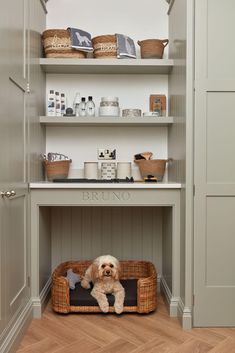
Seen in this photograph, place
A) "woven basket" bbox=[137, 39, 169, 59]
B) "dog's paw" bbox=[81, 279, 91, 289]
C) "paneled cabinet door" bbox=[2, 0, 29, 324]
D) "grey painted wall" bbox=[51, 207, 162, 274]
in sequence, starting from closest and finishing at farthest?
1. "paneled cabinet door" bbox=[2, 0, 29, 324]
2. "dog's paw" bbox=[81, 279, 91, 289]
3. "woven basket" bbox=[137, 39, 169, 59]
4. "grey painted wall" bbox=[51, 207, 162, 274]

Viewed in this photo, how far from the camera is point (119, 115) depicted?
121 inches

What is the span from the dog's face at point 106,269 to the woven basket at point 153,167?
31.0 inches

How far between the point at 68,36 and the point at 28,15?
43 centimetres

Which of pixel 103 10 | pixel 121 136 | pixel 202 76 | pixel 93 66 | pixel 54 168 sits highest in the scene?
pixel 103 10

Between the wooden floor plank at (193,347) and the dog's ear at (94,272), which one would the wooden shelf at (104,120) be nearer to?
the dog's ear at (94,272)

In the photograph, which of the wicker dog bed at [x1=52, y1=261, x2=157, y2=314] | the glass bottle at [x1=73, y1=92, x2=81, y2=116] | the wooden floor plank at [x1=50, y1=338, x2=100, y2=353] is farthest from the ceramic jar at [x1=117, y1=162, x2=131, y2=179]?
the wooden floor plank at [x1=50, y1=338, x2=100, y2=353]

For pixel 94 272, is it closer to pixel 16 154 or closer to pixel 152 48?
pixel 16 154

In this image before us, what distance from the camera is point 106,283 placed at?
2.67 m

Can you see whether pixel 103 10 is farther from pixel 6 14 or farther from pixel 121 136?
pixel 6 14

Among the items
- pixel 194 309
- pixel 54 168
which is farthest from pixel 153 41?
pixel 194 309

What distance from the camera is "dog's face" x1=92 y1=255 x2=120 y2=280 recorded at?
2615 mm

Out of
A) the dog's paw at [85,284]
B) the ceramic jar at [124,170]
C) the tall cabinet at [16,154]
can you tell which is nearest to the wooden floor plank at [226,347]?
the dog's paw at [85,284]

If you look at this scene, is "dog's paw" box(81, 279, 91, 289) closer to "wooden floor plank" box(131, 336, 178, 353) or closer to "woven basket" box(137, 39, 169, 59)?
"wooden floor plank" box(131, 336, 178, 353)

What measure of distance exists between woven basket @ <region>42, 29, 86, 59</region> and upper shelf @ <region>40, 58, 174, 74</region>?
0.23 feet
